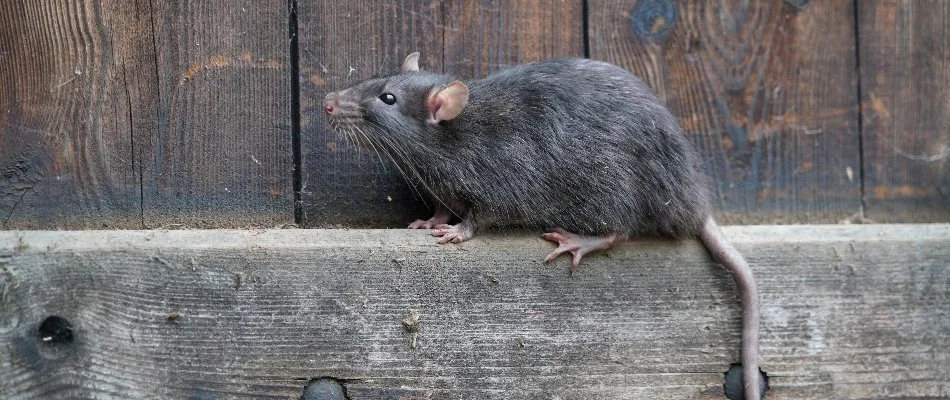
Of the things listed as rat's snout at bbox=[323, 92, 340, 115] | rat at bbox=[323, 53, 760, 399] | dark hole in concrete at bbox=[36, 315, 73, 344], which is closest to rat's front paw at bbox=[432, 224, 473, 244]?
rat at bbox=[323, 53, 760, 399]

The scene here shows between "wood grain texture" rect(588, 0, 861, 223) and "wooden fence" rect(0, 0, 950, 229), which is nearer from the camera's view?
"wooden fence" rect(0, 0, 950, 229)

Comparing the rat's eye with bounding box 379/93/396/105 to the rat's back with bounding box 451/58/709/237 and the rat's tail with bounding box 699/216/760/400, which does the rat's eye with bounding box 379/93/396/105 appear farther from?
the rat's tail with bounding box 699/216/760/400

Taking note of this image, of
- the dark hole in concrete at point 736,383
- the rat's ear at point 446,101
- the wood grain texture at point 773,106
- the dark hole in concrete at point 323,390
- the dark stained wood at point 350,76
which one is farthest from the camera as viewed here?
the wood grain texture at point 773,106

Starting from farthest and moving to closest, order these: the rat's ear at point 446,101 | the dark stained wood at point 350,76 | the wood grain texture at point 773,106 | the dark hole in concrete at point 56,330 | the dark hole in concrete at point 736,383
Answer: the wood grain texture at point 773,106, the dark stained wood at point 350,76, the dark hole in concrete at point 736,383, the rat's ear at point 446,101, the dark hole in concrete at point 56,330

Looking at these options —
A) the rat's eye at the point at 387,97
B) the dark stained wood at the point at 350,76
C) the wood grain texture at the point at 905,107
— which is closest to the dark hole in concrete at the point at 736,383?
the wood grain texture at the point at 905,107

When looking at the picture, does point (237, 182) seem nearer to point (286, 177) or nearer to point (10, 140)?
point (286, 177)

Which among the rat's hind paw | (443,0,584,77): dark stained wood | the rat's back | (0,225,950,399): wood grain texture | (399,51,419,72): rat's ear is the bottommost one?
(0,225,950,399): wood grain texture

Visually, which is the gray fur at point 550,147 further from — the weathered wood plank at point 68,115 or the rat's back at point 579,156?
the weathered wood plank at point 68,115

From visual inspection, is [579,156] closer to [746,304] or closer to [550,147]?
[550,147]
